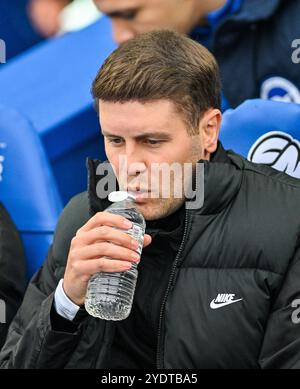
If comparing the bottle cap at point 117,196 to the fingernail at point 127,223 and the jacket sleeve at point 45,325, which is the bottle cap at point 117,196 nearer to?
the fingernail at point 127,223

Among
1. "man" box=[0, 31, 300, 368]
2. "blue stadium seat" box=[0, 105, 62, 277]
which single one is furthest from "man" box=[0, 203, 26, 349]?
"man" box=[0, 31, 300, 368]

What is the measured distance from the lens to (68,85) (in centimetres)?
232

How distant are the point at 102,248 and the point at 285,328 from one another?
13.5 inches

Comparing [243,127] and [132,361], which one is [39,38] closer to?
[243,127]

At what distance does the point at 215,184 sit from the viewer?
4.82 ft

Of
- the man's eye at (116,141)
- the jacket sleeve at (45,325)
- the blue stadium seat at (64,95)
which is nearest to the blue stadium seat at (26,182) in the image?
the blue stadium seat at (64,95)

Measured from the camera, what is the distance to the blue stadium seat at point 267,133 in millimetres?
1797

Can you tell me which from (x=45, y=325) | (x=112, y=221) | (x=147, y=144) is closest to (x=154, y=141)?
(x=147, y=144)

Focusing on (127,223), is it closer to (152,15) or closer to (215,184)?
(215,184)

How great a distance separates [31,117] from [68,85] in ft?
0.45

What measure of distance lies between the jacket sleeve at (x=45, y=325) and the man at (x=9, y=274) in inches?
7.0

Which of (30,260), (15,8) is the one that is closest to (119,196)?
(30,260)

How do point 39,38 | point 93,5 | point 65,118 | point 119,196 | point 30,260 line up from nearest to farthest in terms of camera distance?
point 119,196 < point 30,260 < point 65,118 < point 93,5 < point 39,38


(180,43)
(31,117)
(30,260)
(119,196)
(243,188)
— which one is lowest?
(30,260)
